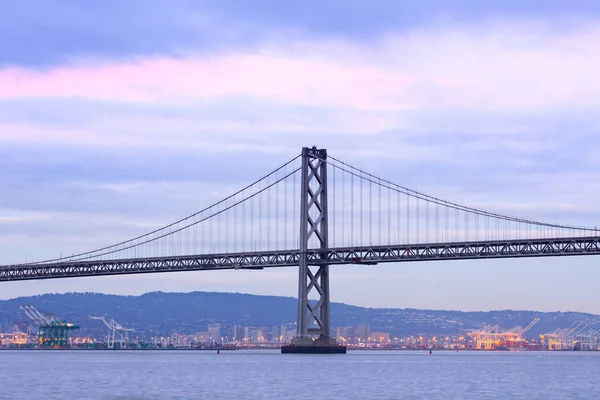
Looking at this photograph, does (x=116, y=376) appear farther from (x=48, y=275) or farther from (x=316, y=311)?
(x=48, y=275)

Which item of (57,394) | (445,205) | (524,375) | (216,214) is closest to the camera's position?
(57,394)

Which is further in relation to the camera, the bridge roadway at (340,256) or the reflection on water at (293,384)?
the bridge roadway at (340,256)

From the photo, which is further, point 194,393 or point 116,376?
point 116,376

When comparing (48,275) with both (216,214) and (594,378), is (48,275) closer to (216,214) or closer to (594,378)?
(216,214)

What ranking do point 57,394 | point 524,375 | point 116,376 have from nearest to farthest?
point 57,394
point 116,376
point 524,375

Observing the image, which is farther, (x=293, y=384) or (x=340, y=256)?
(x=340, y=256)

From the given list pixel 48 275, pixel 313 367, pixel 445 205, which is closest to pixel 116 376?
pixel 313 367

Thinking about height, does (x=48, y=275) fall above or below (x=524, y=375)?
above

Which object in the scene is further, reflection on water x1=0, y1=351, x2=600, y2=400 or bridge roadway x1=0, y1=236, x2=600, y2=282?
bridge roadway x1=0, y1=236, x2=600, y2=282
